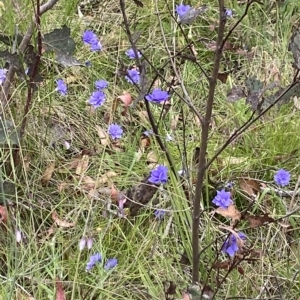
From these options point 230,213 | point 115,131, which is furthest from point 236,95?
point 115,131

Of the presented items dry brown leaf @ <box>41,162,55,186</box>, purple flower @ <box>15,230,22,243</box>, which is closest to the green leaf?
dry brown leaf @ <box>41,162,55,186</box>

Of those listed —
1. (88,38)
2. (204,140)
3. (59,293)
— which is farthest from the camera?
(88,38)

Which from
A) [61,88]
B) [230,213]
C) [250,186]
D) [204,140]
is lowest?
[250,186]

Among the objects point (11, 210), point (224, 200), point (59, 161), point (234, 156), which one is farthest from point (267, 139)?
point (11, 210)

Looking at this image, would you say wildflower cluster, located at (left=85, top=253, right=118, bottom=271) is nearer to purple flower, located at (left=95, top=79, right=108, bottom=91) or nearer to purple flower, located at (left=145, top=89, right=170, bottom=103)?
purple flower, located at (left=145, top=89, right=170, bottom=103)

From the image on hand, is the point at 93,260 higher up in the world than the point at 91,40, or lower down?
lower down

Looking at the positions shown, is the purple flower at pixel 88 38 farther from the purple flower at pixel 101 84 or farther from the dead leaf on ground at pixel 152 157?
the dead leaf on ground at pixel 152 157

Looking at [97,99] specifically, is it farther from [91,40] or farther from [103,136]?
[91,40]
